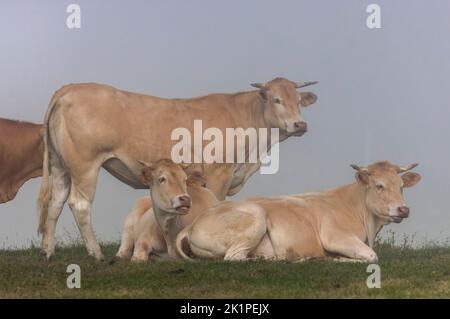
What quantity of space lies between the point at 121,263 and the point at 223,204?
1.44m

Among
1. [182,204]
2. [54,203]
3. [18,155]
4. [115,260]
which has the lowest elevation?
[115,260]

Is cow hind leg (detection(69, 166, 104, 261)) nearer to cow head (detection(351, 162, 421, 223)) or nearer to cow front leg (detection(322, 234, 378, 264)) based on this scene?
cow front leg (detection(322, 234, 378, 264))

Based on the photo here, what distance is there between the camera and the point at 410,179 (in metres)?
16.4

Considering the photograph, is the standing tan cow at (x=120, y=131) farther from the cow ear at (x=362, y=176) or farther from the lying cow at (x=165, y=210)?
the cow ear at (x=362, y=176)

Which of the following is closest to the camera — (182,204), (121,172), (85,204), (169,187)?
(182,204)

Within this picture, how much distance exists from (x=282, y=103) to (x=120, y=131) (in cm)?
234

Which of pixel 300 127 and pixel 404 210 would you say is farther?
pixel 300 127

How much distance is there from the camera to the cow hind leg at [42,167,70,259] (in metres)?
16.9

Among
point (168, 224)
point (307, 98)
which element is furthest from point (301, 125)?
point (168, 224)

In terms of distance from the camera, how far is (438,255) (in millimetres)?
16938

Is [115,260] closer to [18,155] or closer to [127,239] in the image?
[127,239]

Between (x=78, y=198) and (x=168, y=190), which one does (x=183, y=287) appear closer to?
(x=168, y=190)

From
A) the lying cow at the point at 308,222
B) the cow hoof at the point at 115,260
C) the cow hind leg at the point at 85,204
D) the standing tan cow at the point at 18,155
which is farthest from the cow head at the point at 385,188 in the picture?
the standing tan cow at the point at 18,155

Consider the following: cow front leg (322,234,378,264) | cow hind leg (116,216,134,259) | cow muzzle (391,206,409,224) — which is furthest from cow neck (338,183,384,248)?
cow hind leg (116,216,134,259)
